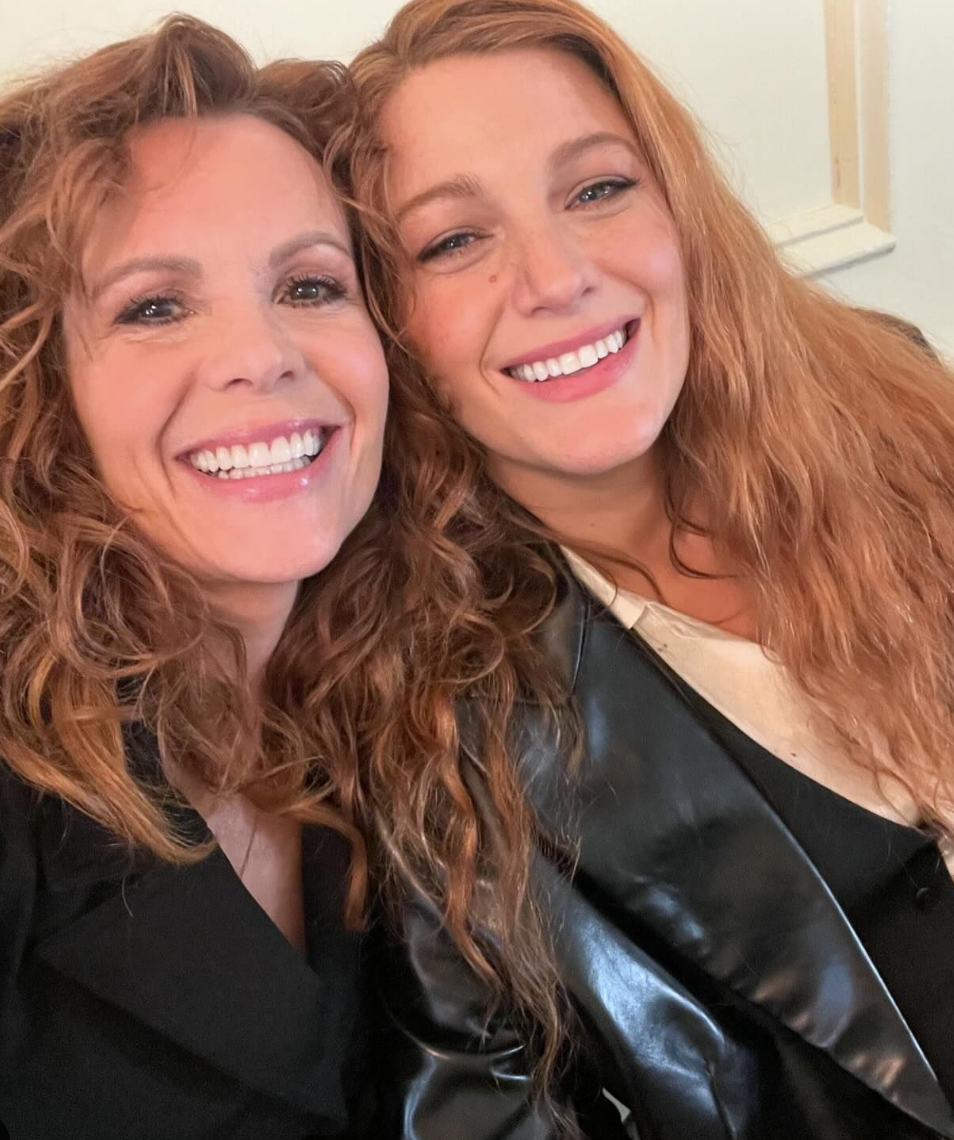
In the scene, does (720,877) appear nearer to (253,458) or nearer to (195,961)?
(195,961)

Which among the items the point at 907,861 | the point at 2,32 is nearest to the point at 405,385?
the point at 2,32

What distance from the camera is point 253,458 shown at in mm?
898

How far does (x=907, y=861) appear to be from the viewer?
106 cm

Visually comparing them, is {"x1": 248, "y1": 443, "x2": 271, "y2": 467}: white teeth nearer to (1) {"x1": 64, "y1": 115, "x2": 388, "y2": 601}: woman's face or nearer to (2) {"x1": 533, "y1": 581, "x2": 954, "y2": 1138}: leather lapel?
(1) {"x1": 64, "y1": 115, "x2": 388, "y2": 601}: woman's face

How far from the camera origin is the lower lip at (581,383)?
3.35ft

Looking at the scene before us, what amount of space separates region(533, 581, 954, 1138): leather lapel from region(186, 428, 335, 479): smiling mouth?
0.36 m

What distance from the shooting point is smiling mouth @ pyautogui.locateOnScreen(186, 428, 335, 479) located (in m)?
0.90

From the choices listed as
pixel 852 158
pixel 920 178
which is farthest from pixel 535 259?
pixel 920 178

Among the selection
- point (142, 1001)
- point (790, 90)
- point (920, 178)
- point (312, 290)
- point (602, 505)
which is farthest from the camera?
point (920, 178)

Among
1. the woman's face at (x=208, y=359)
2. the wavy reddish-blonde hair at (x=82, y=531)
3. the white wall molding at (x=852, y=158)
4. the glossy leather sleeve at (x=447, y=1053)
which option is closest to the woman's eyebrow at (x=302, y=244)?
the woman's face at (x=208, y=359)

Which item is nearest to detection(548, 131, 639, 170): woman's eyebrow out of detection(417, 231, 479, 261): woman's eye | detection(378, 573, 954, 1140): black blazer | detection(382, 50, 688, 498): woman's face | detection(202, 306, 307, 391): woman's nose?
detection(382, 50, 688, 498): woman's face

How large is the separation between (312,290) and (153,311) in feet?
0.51

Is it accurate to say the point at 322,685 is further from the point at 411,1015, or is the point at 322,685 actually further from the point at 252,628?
the point at 411,1015

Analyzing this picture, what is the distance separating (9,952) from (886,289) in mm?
1595
